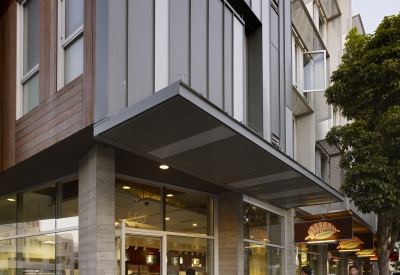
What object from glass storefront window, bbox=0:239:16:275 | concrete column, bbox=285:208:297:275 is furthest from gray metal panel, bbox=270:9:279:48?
glass storefront window, bbox=0:239:16:275

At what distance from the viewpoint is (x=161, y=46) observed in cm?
→ 988

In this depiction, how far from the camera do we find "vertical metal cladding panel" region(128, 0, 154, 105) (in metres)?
9.02

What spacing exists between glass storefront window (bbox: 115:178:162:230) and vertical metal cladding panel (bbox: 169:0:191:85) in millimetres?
2946

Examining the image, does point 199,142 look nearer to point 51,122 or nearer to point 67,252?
point 51,122

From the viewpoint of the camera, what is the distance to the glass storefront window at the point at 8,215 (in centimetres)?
1392

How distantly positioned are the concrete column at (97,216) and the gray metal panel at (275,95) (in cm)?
670

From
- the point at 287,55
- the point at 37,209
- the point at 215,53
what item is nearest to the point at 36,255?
the point at 37,209

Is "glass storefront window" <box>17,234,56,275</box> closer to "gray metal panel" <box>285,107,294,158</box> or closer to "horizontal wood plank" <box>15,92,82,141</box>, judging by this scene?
"horizontal wood plank" <box>15,92,82,141</box>

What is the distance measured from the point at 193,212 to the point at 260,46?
4.84 metres

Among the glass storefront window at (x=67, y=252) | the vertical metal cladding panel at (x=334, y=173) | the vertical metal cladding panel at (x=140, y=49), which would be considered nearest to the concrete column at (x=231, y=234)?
the glass storefront window at (x=67, y=252)

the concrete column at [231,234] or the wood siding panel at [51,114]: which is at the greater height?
the wood siding panel at [51,114]

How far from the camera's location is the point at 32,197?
1320cm

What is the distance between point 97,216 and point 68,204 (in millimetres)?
2924

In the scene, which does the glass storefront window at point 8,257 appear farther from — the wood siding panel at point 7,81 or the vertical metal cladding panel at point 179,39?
the vertical metal cladding panel at point 179,39
